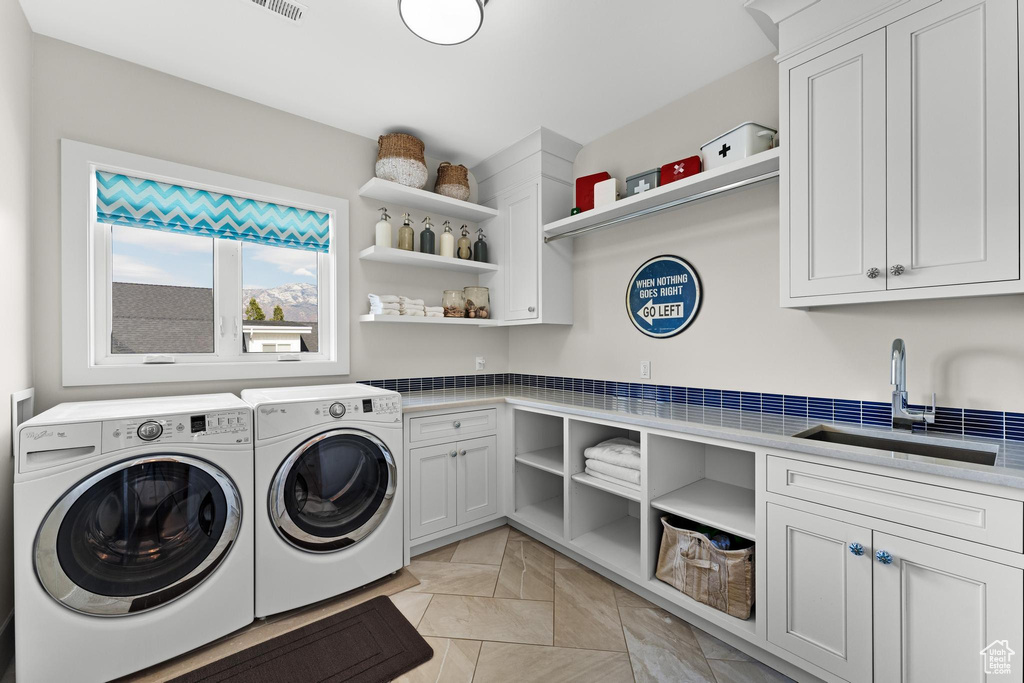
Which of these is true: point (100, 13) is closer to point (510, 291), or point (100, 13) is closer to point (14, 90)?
point (14, 90)

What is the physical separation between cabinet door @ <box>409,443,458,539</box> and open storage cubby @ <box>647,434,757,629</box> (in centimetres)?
114

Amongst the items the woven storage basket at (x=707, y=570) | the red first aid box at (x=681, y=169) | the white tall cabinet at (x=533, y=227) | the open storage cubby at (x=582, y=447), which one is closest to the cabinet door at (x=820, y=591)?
the woven storage basket at (x=707, y=570)

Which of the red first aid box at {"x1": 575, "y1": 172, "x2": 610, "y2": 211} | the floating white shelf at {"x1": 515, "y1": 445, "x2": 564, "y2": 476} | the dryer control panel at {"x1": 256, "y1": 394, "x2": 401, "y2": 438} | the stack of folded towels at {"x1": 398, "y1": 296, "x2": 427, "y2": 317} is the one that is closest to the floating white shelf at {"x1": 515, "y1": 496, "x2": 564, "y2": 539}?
the floating white shelf at {"x1": 515, "y1": 445, "x2": 564, "y2": 476}

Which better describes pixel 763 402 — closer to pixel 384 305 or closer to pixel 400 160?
pixel 384 305

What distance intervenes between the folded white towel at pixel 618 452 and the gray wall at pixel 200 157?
4.16 feet

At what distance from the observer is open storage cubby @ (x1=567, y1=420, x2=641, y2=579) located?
7.57 ft

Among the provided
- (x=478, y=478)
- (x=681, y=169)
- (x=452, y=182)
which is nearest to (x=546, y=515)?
(x=478, y=478)

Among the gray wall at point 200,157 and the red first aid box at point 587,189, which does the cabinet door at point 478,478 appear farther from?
the red first aid box at point 587,189

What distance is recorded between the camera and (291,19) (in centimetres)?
188

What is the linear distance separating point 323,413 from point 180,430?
54 cm

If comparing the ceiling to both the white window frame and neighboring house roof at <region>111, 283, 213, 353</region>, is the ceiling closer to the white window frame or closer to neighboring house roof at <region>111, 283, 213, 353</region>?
the white window frame

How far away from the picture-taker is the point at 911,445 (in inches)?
63.3

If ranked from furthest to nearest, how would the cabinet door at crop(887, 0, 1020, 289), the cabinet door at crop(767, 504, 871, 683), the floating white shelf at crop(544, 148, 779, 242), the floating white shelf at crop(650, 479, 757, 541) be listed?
the floating white shelf at crop(544, 148, 779, 242) → the floating white shelf at crop(650, 479, 757, 541) → the cabinet door at crop(767, 504, 871, 683) → the cabinet door at crop(887, 0, 1020, 289)

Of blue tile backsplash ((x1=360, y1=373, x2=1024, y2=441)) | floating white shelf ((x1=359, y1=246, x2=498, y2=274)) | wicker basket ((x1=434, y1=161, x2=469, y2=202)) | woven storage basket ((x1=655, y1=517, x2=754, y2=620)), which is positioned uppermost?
wicker basket ((x1=434, y1=161, x2=469, y2=202))
